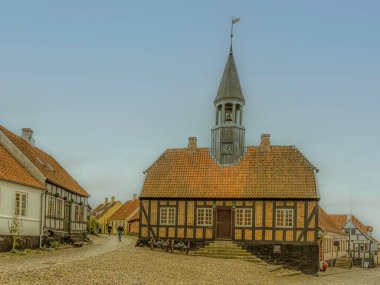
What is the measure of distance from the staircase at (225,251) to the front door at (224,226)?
0.58 metres

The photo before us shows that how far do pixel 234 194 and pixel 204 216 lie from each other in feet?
7.61

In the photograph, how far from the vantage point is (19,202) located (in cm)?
2464

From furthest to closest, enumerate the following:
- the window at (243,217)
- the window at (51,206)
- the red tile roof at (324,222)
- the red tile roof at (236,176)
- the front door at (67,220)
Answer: the red tile roof at (324,222) < the front door at (67,220) < the red tile roof at (236,176) < the window at (243,217) < the window at (51,206)

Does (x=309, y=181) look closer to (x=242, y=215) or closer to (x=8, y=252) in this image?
(x=242, y=215)

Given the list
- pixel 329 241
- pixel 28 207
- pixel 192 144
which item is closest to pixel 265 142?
pixel 192 144

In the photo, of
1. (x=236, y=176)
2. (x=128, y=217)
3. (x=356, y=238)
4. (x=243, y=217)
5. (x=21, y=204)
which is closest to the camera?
(x=21, y=204)

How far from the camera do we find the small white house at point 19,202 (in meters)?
23.2

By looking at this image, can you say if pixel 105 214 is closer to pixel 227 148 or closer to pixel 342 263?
pixel 342 263

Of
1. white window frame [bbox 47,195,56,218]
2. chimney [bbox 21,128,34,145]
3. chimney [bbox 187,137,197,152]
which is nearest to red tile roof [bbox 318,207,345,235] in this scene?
chimney [bbox 187,137,197,152]

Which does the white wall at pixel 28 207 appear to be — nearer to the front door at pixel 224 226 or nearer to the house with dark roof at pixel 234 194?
the house with dark roof at pixel 234 194

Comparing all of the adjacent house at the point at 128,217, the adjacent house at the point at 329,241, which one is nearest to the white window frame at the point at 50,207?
the adjacent house at the point at 329,241

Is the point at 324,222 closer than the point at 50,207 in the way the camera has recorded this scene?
No

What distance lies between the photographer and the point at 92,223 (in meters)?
48.9

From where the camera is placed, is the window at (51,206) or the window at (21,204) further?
the window at (51,206)
